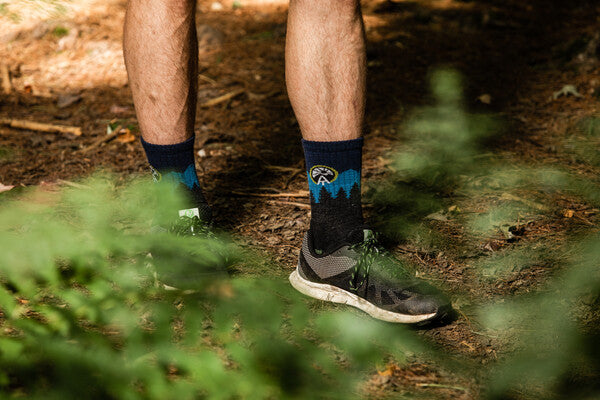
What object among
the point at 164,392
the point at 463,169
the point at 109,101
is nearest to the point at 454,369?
the point at 164,392

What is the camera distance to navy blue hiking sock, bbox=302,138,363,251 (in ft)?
4.82

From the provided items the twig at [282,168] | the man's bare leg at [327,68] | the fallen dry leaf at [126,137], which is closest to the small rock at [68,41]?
the fallen dry leaf at [126,137]

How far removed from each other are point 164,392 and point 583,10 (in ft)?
17.2

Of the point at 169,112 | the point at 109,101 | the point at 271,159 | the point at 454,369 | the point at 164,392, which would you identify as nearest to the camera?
the point at 164,392

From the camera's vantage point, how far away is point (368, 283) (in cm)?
148

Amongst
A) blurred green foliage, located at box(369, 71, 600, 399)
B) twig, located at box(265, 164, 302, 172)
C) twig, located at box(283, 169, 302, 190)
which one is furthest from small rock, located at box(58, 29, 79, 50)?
blurred green foliage, located at box(369, 71, 600, 399)

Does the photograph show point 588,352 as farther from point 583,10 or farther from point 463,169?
point 583,10

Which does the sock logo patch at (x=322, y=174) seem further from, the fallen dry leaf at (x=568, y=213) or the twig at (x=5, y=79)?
the twig at (x=5, y=79)

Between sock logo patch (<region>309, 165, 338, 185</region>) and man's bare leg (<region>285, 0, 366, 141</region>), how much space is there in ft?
0.28

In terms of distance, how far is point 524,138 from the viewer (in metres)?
2.57

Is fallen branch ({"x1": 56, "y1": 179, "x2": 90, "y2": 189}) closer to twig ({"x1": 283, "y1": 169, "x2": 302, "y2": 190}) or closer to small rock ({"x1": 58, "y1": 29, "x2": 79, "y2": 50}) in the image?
twig ({"x1": 283, "y1": 169, "x2": 302, "y2": 190})

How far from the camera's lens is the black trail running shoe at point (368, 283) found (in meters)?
1.40

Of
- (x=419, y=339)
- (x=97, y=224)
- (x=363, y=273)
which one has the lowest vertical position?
(x=419, y=339)

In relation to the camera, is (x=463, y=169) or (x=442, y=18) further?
(x=442, y=18)
